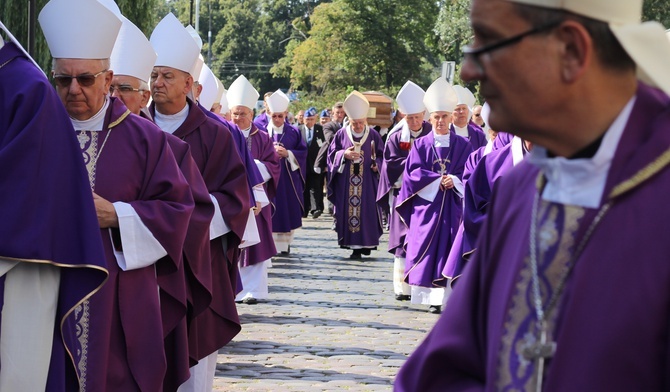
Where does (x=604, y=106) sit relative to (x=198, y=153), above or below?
above

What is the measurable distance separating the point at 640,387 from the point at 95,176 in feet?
11.9

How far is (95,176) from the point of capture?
5.16 meters

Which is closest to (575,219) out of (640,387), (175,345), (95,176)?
(640,387)

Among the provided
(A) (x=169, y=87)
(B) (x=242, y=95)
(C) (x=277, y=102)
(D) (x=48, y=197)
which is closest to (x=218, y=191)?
(A) (x=169, y=87)

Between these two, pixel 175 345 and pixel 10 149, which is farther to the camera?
pixel 175 345

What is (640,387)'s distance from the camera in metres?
1.93

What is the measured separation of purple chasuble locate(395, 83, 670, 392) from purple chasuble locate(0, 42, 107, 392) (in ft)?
7.50

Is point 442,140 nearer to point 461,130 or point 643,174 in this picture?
point 461,130

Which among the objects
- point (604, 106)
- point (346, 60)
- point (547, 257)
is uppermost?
point (604, 106)

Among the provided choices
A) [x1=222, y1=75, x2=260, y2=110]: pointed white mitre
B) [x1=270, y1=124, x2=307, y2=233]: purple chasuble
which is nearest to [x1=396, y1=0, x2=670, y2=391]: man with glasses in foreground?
[x1=222, y1=75, x2=260, y2=110]: pointed white mitre

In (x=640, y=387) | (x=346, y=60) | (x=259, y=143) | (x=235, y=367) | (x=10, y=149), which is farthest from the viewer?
(x=346, y=60)

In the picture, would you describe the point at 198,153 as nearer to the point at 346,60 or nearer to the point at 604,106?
the point at 604,106

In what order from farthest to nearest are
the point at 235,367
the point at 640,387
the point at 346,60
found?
the point at 346,60
the point at 235,367
the point at 640,387

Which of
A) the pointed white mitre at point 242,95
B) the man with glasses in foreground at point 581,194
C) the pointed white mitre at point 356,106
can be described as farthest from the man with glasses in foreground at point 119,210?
the pointed white mitre at point 356,106
